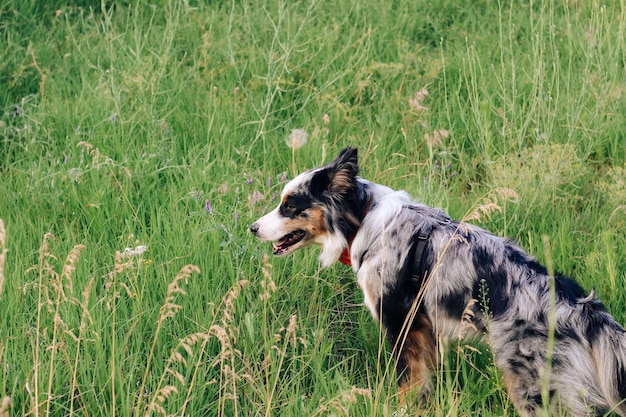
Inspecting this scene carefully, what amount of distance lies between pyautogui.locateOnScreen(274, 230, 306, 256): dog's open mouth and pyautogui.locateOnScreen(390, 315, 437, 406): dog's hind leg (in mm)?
788

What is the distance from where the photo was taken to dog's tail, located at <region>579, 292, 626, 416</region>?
300cm

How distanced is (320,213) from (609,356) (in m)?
1.62

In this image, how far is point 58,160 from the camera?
4781 mm

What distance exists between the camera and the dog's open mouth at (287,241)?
387 cm

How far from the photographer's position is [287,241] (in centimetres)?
391

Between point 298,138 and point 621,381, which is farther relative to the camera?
point 298,138

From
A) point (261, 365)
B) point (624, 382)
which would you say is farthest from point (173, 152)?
point (624, 382)

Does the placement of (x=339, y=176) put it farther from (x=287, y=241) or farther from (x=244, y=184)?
(x=244, y=184)

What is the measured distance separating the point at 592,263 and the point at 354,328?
1.47 metres

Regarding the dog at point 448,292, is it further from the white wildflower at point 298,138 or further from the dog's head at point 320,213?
the white wildflower at point 298,138

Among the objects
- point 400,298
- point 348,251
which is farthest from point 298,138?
point 400,298

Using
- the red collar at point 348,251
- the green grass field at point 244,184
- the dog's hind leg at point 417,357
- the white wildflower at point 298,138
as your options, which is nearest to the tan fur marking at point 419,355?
the dog's hind leg at point 417,357

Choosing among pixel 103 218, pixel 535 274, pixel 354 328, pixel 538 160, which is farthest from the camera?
pixel 538 160

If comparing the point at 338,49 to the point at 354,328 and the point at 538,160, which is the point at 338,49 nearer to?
the point at 538,160
